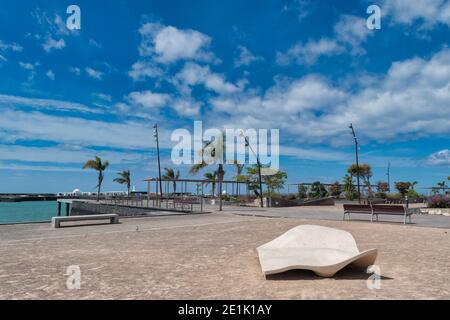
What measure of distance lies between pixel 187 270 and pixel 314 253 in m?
2.13

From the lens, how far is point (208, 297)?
4426 mm

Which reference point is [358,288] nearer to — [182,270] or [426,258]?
[182,270]

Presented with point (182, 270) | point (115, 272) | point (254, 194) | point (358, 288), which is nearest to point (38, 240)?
point (115, 272)

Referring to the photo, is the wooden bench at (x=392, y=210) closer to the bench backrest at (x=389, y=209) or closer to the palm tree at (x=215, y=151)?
the bench backrest at (x=389, y=209)

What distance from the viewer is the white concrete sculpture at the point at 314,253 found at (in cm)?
Answer: 534

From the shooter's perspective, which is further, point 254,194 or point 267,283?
point 254,194

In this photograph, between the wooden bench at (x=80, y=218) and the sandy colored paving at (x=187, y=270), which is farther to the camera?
the wooden bench at (x=80, y=218)

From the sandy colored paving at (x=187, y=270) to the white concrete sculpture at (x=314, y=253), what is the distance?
18 cm

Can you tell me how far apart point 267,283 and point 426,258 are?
13.0 ft

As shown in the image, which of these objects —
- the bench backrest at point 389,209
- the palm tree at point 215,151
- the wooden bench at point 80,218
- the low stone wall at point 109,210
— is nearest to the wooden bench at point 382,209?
the bench backrest at point 389,209

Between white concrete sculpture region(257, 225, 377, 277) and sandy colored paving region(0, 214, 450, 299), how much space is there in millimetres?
→ 175

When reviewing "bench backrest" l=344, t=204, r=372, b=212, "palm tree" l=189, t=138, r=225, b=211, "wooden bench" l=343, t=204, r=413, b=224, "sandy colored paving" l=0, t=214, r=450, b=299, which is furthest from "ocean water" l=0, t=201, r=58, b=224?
"wooden bench" l=343, t=204, r=413, b=224

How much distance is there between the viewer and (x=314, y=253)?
5965mm
